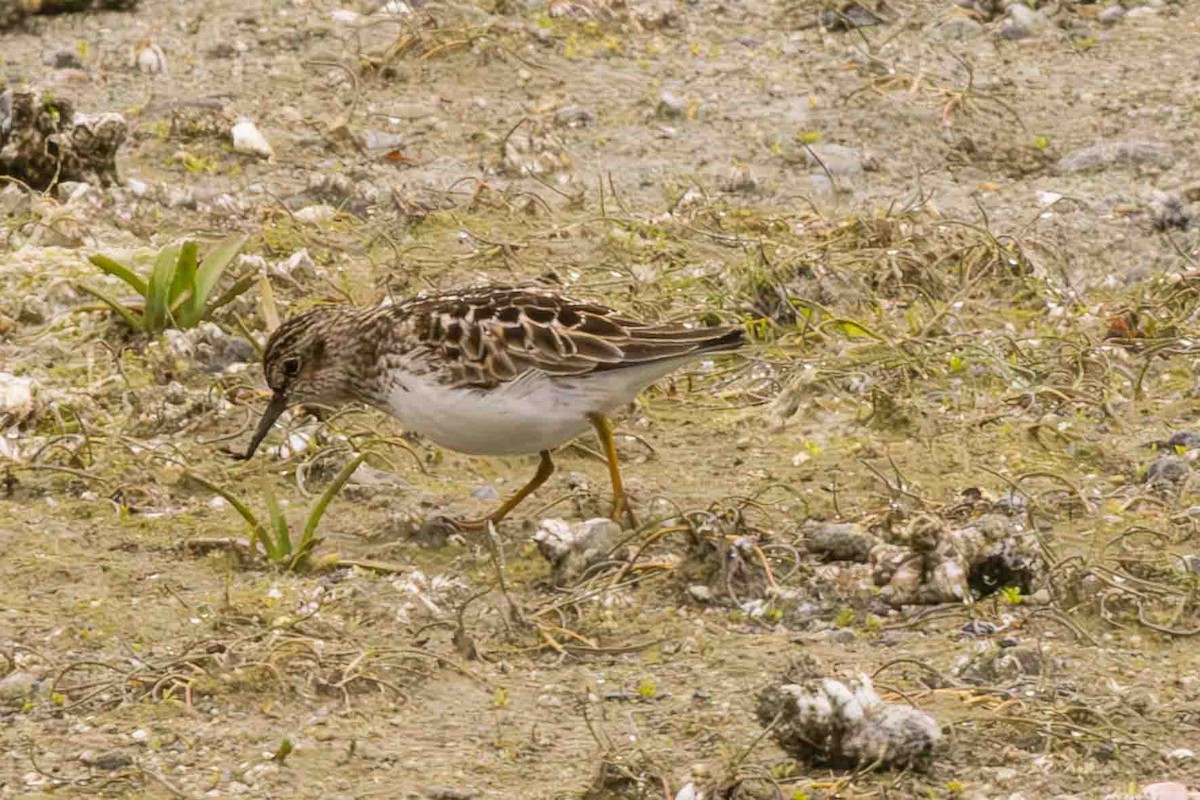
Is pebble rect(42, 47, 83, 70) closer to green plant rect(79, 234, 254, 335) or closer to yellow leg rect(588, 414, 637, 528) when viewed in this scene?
green plant rect(79, 234, 254, 335)

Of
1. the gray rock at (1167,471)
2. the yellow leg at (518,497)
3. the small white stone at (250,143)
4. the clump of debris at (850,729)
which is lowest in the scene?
the yellow leg at (518,497)

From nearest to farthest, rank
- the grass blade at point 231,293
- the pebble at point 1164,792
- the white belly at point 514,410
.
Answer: the pebble at point 1164,792, the white belly at point 514,410, the grass blade at point 231,293

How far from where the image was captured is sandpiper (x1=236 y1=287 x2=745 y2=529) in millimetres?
7555

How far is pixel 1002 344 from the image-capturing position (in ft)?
30.3

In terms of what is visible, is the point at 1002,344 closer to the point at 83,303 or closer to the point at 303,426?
the point at 303,426

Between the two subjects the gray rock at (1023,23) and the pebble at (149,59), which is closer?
the pebble at (149,59)

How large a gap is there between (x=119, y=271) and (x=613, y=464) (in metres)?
2.51

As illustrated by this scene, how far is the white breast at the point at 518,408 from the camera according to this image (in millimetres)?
7516

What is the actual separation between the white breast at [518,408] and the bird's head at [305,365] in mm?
465

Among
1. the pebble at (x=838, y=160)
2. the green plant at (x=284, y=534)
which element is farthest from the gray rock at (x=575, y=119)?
the green plant at (x=284, y=534)

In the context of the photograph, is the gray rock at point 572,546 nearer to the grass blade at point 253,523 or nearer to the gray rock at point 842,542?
the gray rock at point 842,542

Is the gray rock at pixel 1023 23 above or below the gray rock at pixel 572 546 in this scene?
above

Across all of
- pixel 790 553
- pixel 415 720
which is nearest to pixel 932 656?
pixel 790 553

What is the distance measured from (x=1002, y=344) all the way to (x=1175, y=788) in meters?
3.81
